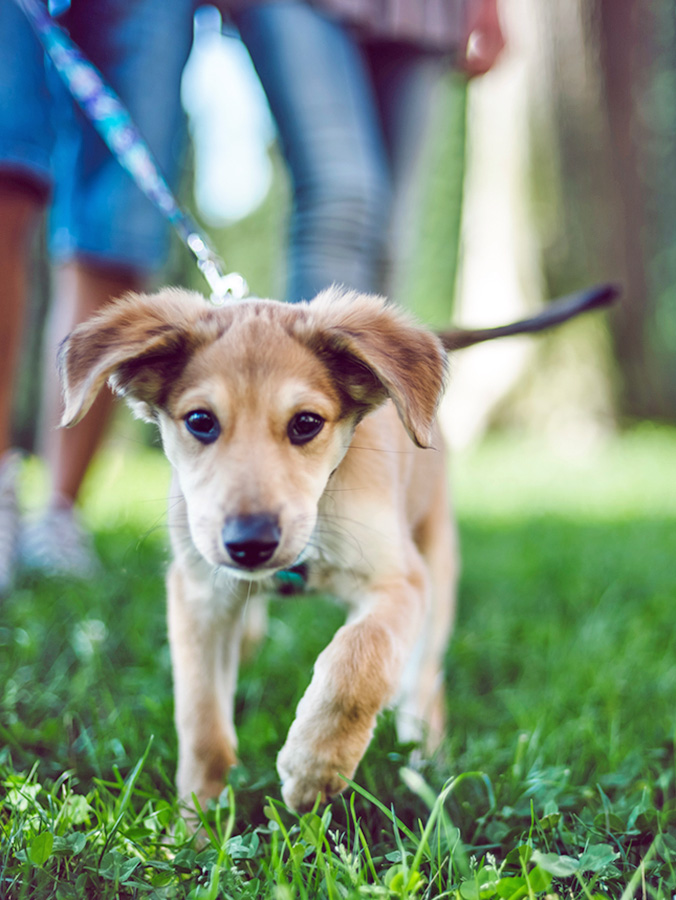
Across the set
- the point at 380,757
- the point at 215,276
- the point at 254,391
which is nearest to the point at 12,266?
the point at 215,276

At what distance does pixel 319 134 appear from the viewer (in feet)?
8.27

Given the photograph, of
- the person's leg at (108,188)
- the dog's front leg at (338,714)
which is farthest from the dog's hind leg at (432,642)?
the person's leg at (108,188)

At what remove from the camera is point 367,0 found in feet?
8.73

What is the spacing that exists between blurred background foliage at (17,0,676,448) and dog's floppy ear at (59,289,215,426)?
6.53 m

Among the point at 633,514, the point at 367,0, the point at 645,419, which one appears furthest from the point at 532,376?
the point at 367,0

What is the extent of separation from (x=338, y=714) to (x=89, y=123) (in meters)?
2.35

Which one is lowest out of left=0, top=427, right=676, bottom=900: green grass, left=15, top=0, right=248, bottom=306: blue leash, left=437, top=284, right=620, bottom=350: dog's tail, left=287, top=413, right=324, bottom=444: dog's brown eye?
left=0, top=427, right=676, bottom=900: green grass

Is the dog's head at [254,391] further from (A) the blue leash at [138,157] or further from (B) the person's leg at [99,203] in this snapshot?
(B) the person's leg at [99,203]

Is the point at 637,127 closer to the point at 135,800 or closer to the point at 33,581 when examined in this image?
the point at 33,581

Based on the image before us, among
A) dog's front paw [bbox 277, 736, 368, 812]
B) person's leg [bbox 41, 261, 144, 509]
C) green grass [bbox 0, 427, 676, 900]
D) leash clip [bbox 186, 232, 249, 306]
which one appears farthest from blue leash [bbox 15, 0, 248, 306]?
dog's front paw [bbox 277, 736, 368, 812]

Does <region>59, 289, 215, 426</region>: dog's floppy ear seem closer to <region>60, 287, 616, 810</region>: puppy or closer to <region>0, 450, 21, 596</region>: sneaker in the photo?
<region>60, 287, 616, 810</region>: puppy

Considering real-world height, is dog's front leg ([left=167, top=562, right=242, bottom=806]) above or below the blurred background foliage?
below

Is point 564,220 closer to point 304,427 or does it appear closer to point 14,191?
point 14,191

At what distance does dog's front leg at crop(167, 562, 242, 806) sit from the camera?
1.63 m
